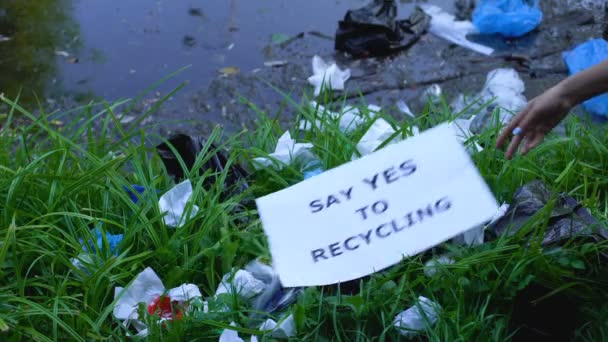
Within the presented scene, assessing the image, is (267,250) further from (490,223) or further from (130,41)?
(130,41)

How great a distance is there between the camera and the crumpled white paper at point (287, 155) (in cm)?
230

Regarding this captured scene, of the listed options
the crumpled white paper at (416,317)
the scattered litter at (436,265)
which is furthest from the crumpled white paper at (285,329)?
the scattered litter at (436,265)

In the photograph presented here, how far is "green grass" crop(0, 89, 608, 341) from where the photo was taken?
169 centimetres

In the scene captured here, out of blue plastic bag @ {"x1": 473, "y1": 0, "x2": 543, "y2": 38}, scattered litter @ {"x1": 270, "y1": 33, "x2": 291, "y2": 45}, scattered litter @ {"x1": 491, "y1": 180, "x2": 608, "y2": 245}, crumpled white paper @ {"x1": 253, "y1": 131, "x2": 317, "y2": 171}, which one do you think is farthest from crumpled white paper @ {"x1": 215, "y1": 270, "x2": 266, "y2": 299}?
blue plastic bag @ {"x1": 473, "y1": 0, "x2": 543, "y2": 38}

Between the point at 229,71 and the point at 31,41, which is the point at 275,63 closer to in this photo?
the point at 229,71

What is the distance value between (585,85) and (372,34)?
2283 millimetres

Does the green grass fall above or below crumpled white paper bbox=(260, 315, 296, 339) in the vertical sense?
above

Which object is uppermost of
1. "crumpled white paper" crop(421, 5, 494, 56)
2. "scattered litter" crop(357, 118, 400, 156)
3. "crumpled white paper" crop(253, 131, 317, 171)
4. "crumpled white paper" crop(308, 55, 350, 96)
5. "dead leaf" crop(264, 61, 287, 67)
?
"scattered litter" crop(357, 118, 400, 156)

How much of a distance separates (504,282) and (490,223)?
0.84 ft

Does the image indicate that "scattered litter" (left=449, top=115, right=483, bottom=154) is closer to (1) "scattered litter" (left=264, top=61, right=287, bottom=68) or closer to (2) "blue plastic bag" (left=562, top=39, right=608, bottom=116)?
(2) "blue plastic bag" (left=562, top=39, right=608, bottom=116)

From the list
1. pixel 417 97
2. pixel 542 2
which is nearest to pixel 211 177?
pixel 417 97

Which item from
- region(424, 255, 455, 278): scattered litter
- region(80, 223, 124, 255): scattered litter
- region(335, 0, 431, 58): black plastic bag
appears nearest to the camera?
region(424, 255, 455, 278): scattered litter

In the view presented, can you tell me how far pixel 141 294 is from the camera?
1.81 metres

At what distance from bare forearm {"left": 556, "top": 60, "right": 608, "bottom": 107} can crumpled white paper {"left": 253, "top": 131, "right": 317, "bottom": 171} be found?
3.03 ft
